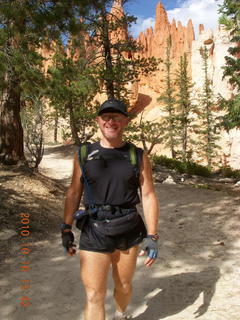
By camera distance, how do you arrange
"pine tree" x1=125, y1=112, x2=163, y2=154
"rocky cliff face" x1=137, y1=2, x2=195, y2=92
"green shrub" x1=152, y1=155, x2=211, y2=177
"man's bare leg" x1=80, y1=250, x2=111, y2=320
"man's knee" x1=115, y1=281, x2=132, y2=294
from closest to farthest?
"man's bare leg" x1=80, y1=250, x2=111, y2=320 < "man's knee" x1=115, y1=281, x2=132, y2=294 < "pine tree" x1=125, y1=112, x2=163, y2=154 < "green shrub" x1=152, y1=155, x2=211, y2=177 < "rocky cliff face" x1=137, y1=2, x2=195, y2=92

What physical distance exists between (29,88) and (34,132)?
9.92 ft

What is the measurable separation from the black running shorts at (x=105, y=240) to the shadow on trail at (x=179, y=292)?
1143 mm

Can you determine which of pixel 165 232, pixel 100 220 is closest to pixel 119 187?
pixel 100 220

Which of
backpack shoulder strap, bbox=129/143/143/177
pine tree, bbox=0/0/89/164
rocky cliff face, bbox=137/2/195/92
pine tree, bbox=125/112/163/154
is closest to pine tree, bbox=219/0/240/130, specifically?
pine tree, bbox=125/112/163/154

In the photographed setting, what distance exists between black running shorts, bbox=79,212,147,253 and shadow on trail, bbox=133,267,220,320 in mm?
1143

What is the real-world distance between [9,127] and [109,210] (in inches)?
293

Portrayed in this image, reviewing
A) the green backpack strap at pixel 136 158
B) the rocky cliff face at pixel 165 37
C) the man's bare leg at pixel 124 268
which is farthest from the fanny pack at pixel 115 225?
the rocky cliff face at pixel 165 37

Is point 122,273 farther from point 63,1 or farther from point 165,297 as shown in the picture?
point 63,1

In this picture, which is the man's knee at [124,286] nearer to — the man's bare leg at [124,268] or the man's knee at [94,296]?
the man's bare leg at [124,268]

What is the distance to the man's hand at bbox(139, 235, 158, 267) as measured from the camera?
2463 millimetres

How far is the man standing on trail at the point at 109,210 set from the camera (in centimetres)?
235

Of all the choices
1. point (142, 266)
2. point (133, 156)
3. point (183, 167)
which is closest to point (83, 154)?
point (133, 156)

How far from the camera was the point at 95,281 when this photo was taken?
7.55 feet

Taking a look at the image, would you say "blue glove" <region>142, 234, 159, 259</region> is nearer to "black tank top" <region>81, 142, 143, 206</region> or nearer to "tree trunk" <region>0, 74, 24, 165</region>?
"black tank top" <region>81, 142, 143, 206</region>
